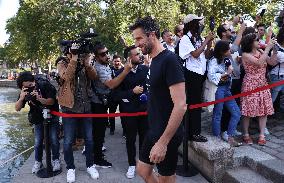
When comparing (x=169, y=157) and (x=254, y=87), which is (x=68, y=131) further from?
(x=254, y=87)

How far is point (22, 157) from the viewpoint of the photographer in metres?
6.73

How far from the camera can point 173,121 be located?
8.91 ft

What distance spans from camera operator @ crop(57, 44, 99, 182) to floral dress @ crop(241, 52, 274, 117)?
247cm

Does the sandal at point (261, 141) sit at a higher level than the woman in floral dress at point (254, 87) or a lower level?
lower

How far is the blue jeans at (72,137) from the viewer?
4723mm

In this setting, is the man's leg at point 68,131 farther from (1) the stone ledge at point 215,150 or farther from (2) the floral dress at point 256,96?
(2) the floral dress at point 256,96

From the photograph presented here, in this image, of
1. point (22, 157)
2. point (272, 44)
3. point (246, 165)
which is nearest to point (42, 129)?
point (22, 157)

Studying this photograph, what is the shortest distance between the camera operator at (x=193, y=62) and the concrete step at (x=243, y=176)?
2.08ft

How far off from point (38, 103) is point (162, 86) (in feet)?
8.88

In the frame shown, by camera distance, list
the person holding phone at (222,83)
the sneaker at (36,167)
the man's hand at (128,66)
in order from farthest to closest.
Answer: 1. the person holding phone at (222,83)
2. the sneaker at (36,167)
3. the man's hand at (128,66)

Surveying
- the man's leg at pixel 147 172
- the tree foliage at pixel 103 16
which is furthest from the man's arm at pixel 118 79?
the tree foliage at pixel 103 16

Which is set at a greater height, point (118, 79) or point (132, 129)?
point (118, 79)

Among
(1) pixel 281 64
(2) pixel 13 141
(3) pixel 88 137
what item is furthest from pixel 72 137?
(2) pixel 13 141

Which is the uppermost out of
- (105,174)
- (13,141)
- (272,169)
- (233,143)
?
(233,143)
